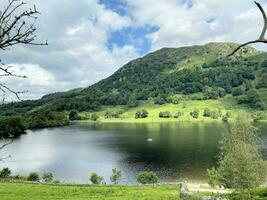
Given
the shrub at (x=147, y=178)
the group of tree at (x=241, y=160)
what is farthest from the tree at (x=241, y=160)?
the shrub at (x=147, y=178)

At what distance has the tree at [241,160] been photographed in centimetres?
4828

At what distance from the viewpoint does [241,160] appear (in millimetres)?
49938

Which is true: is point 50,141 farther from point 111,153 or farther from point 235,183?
point 235,183

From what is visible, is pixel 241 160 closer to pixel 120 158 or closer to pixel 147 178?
pixel 147 178

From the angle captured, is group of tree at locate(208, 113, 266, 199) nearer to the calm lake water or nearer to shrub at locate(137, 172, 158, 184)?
shrub at locate(137, 172, 158, 184)

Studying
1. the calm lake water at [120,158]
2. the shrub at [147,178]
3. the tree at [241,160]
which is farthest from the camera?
the calm lake water at [120,158]

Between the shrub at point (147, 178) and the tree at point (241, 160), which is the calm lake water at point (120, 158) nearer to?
the shrub at point (147, 178)

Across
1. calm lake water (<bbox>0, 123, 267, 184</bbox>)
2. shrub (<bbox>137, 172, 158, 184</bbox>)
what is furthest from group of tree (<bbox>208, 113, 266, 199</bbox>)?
calm lake water (<bbox>0, 123, 267, 184</bbox>)

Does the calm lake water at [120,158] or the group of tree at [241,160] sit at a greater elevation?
the group of tree at [241,160]

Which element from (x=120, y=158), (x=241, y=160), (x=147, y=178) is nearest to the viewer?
(x=241, y=160)

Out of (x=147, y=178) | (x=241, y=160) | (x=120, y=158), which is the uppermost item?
(x=241, y=160)

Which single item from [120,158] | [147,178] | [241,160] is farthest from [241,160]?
[120,158]

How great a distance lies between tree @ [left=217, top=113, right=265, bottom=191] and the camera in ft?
158

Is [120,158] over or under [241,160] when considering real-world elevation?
under
